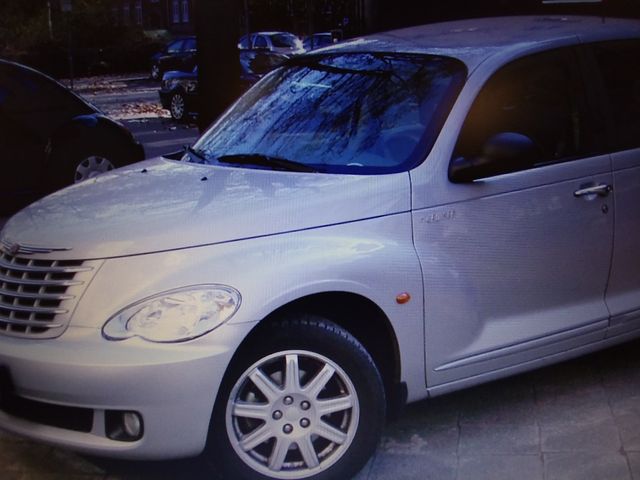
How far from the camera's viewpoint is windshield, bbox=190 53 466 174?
486 centimetres

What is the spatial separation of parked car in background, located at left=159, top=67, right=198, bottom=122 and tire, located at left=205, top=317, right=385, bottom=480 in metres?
18.0

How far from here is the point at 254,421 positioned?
4.28 m

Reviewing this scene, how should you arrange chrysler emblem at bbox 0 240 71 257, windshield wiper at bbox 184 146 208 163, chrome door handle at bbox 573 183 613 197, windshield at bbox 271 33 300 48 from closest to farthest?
chrysler emblem at bbox 0 240 71 257 < chrome door handle at bbox 573 183 613 197 < windshield wiper at bbox 184 146 208 163 < windshield at bbox 271 33 300 48

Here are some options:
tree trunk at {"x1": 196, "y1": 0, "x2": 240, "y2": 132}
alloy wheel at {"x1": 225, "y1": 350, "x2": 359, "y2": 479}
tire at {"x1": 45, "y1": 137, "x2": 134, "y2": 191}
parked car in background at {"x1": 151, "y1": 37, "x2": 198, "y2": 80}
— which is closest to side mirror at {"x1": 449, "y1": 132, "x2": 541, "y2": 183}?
alloy wheel at {"x1": 225, "y1": 350, "x2": 359, "y2": 479}

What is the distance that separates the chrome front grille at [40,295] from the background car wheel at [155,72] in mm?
36233

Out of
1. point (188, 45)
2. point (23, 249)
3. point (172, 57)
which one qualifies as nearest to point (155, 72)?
point (188, 45)

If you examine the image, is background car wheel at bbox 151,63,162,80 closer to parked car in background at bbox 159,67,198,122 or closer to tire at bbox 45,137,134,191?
parked car in background at bbox 159,67,198,122

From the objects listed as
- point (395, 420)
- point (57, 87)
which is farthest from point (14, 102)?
point (395, 420)

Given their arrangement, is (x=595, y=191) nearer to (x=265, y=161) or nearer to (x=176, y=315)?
(x=265, y=161)

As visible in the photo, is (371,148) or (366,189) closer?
(366,189)

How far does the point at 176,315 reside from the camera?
13.4 feet

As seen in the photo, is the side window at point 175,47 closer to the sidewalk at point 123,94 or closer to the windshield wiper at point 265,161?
the sidewalk at point 123,94

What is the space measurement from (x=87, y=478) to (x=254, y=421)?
843mm

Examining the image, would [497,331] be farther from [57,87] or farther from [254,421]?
[57,87]
